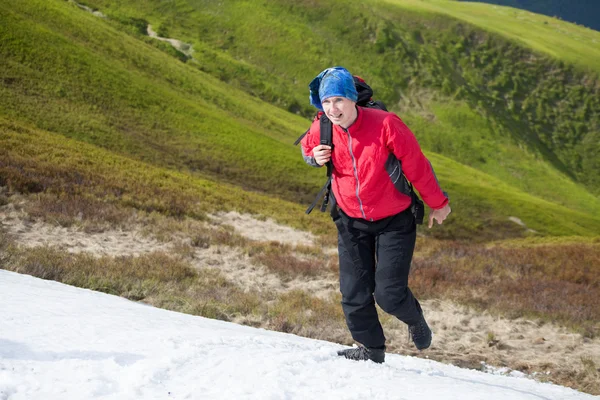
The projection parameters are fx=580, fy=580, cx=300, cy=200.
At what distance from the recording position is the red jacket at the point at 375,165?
19.8ft

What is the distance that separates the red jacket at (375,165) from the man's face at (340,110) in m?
0.08

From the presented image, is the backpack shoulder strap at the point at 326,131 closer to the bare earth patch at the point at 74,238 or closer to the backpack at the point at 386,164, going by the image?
the backpack at the point at 386,164

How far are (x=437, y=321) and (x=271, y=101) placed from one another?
81681 millimetres

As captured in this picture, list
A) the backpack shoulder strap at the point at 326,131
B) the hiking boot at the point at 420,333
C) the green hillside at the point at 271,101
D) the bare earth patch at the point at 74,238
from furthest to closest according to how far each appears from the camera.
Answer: the green hillside at the point at 271,101
the bare earth patch at the point at 74,238
the hiking boot at the point at 420,333
the backpack shoulder strap at the point at 326,131

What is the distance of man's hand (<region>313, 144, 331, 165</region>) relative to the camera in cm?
618

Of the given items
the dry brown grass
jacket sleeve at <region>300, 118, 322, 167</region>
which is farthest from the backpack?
the dry brown grass

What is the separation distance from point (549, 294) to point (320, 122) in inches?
420

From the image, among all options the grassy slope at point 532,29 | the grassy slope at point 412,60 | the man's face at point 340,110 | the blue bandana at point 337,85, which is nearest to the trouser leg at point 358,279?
the man's face at point 340,110

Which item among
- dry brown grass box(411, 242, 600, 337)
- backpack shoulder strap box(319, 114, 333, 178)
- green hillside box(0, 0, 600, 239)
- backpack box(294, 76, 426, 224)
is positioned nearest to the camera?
backpack box(294, 76, 426, 224)

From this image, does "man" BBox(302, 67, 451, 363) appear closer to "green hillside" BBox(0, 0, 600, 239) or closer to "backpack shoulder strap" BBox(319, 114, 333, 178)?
"backpack shoulder strap" BBox(319, 114, 333, 178)

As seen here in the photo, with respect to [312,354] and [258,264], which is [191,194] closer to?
[258,264]

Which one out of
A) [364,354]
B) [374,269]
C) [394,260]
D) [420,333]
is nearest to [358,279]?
[374,269]

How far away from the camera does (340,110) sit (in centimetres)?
600

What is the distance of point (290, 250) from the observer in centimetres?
1859
